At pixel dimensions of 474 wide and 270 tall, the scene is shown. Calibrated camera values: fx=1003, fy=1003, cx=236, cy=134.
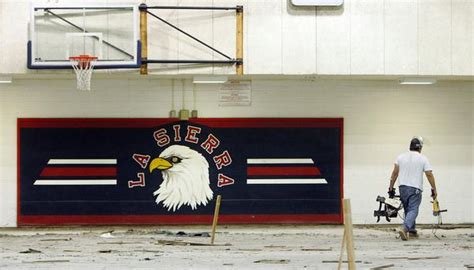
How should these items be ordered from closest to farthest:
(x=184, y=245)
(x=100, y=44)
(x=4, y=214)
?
(x=184, y=245) → (x=100, y=44) → (x=4, y=214)

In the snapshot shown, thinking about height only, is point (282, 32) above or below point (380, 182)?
above

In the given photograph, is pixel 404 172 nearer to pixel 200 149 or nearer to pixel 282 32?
pixel 282 32

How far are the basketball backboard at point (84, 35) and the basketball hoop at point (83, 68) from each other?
128 millimetres

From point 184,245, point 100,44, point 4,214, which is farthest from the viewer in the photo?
point 4,214

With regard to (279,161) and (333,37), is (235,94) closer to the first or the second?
(279,161)

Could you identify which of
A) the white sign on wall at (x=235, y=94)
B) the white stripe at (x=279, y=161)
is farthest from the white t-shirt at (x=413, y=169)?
the white sign on wall at (x=235, y=94)

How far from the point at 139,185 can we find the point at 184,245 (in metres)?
5.31

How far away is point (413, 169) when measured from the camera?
1973cm

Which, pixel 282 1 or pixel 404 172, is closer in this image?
pixel 404 172

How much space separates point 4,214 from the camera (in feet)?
77.2

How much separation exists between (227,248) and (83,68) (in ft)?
18.4

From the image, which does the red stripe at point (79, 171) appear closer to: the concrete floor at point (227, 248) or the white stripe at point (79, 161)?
the white stripe at point (79, 161)

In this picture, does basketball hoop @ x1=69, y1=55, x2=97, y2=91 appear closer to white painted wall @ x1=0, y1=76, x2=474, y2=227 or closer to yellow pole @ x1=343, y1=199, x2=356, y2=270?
white painted wall @ x1=0, y1=76, x2=474, y2=227

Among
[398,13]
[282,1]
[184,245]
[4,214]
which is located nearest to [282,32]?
[282,1]
